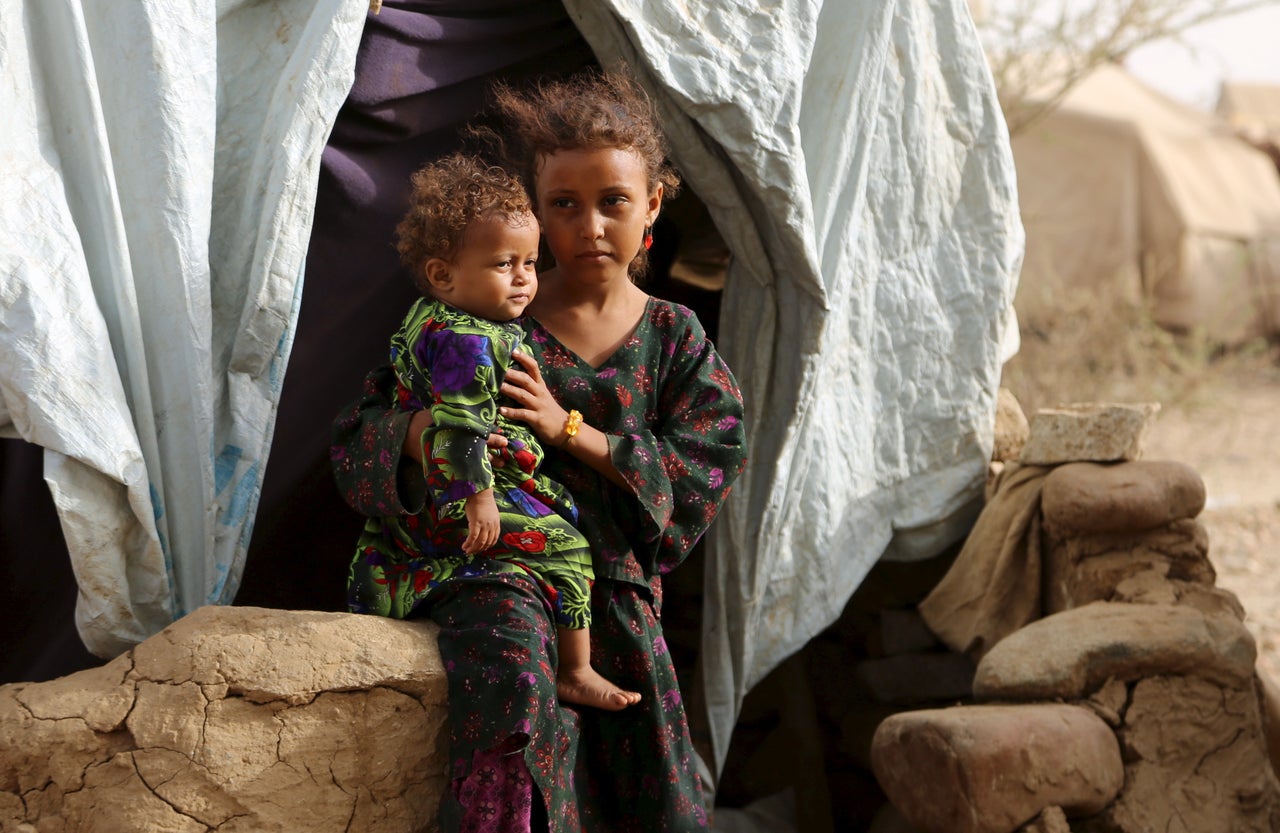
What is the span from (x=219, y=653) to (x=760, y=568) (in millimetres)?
1321

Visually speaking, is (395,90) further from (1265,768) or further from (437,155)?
(1265,768)

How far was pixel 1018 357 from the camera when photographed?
720 centimetres

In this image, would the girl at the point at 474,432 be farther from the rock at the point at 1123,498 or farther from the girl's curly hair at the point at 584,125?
the rock at the point at 1123,498

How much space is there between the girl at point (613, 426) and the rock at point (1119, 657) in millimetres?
905

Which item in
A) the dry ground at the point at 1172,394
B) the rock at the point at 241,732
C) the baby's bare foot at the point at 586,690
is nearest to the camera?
the rock at the point at 241,732

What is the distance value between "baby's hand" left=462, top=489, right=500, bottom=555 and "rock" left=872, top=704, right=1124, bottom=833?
1.11 metres

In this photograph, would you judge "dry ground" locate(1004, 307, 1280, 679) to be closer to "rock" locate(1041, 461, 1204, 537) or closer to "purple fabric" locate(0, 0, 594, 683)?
"rock" locate(1041, 461, 1204, 537)

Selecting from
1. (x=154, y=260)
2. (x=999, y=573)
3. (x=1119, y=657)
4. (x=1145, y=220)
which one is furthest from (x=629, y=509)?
(x=1145, y=220)

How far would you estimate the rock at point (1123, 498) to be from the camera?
315cm

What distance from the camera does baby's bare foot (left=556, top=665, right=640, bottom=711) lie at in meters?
2.21

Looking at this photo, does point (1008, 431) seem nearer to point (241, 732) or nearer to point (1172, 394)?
point (241, 732)

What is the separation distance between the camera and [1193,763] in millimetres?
2865

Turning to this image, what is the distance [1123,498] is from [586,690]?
1.55 meters

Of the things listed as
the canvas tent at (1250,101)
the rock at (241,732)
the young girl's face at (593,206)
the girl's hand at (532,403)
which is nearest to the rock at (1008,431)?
the young girl's face at (593,206)
